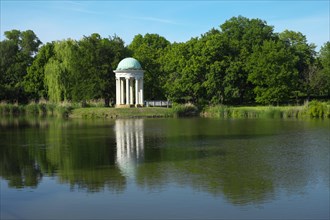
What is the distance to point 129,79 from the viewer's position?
58812 mm

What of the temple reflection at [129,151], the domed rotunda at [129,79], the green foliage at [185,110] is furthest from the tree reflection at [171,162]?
the domed rotunda at [129,79]

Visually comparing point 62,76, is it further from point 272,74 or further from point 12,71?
point 272,74

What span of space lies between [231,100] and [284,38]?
20.2 m

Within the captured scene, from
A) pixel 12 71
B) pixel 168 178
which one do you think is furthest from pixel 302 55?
pixel 168 178

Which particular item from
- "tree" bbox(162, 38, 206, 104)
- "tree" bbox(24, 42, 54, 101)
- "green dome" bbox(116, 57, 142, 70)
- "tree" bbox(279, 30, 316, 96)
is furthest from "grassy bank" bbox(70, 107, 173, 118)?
"tree" bbox(279, 30, 316, 96)

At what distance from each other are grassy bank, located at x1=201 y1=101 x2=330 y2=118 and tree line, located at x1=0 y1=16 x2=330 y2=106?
5456 mm

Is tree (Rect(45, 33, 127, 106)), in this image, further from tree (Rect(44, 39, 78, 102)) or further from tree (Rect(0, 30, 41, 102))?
tree (Rect(0, 30, 41, 102))

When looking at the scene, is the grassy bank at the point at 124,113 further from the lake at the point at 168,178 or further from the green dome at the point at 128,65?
the lake at the point at 168,178

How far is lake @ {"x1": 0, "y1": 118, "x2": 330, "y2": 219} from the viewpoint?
11484 mm

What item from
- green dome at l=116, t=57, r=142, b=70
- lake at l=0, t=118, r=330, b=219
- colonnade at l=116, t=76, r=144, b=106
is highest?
green dome at l=116, t=57, r=142, b=70

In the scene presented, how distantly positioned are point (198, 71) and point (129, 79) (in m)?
8.97

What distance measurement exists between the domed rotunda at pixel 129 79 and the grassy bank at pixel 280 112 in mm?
10902

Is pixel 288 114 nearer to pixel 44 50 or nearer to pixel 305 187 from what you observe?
pixel 305 187

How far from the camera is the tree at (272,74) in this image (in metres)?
53.2
